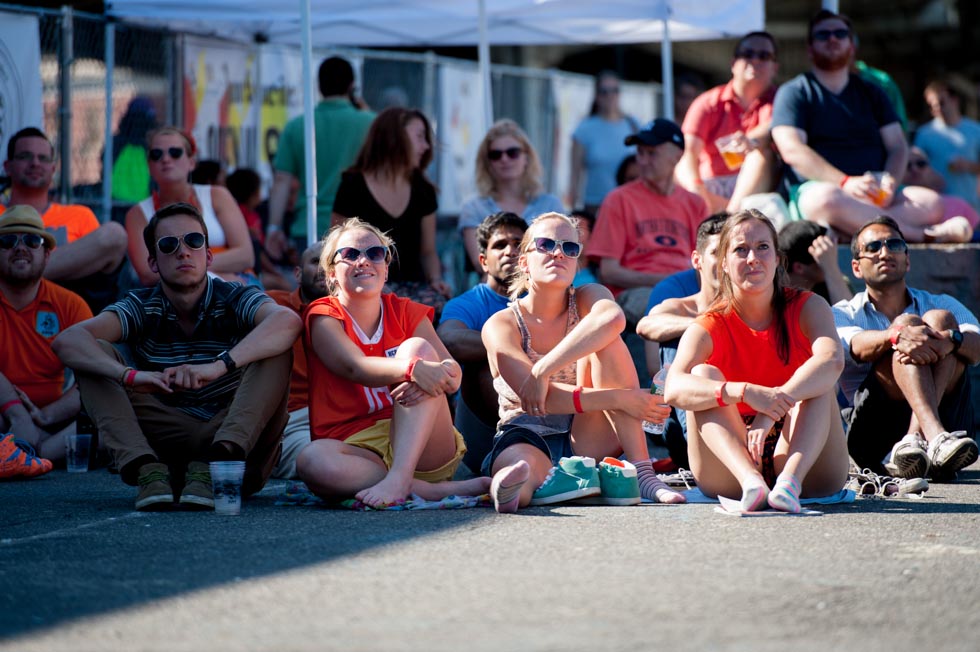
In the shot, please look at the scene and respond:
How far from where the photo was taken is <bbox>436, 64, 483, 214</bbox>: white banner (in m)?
14.0

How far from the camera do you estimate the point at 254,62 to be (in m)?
12.0

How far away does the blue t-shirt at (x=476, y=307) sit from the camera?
671 centimetres

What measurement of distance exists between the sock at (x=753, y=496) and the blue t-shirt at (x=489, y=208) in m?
3.46

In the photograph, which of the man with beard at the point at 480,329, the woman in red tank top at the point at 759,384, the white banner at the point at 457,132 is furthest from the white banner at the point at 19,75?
the woman in red tank top at the point at 759,384

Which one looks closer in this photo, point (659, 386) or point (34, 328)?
point (659, 386)

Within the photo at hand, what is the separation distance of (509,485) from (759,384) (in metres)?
1.10

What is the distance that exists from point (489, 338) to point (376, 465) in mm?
725

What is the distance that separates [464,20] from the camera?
11.9 metres

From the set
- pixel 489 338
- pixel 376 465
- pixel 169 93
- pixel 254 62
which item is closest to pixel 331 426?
pixel 376 465

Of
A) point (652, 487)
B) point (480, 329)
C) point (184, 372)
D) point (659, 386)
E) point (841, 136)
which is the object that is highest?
point (841, 136)

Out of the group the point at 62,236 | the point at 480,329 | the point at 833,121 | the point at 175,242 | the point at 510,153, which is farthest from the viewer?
the point at 833,121

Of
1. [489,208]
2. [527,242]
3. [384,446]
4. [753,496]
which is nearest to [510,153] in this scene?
[489,208]

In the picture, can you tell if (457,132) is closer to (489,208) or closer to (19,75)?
(19,75)

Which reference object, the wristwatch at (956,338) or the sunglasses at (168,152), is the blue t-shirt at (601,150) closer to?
the sunglasses at (168,152)
